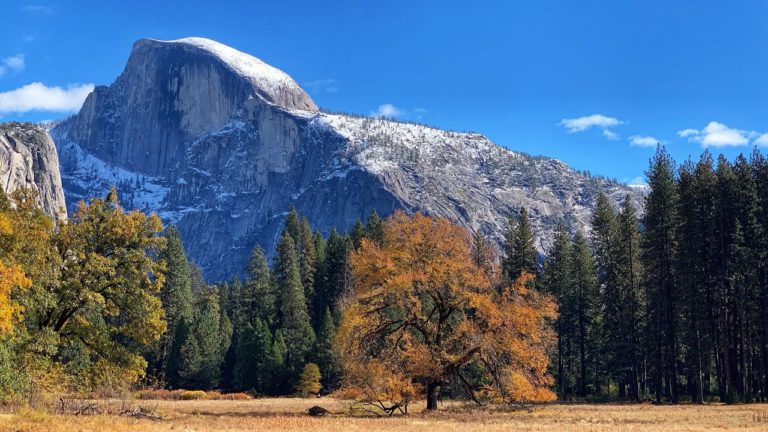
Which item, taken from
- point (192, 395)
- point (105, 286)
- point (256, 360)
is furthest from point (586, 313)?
point (105, 286)

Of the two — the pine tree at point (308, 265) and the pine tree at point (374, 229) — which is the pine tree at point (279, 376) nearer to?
the pine tree at point (308, 265)

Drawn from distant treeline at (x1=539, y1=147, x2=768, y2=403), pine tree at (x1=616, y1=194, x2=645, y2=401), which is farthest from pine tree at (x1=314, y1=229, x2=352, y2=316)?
pine tree at (x1=616, y1=194, x2=645, y2=401)

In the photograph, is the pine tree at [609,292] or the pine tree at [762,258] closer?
the pine tree at [762,258]

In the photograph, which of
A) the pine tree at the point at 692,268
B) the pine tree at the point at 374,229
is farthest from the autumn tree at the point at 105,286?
the pine tree at the point at 374,229

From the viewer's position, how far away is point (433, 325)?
32.9m

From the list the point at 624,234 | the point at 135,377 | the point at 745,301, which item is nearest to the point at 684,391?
the point at 624,234

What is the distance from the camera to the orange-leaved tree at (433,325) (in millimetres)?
29609

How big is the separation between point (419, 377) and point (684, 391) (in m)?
40.2

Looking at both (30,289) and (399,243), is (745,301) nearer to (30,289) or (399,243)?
(399,243)

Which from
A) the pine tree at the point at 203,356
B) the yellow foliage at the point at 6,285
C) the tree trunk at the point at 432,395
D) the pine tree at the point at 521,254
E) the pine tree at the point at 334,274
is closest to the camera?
the yellow foliage at the point at 6,285

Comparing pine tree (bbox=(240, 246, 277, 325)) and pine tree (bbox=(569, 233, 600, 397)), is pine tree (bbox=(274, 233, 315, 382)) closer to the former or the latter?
pine tree (bbox=(240, 246, 277, 325))

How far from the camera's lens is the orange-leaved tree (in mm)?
29609

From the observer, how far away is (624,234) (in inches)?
2179

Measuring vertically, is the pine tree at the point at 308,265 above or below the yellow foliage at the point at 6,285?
above
